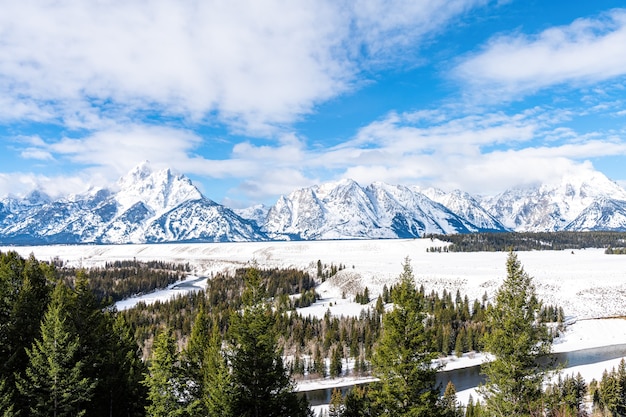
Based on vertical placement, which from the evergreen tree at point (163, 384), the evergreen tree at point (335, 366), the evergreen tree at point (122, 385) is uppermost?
the evergreen tree at point (163, 384)

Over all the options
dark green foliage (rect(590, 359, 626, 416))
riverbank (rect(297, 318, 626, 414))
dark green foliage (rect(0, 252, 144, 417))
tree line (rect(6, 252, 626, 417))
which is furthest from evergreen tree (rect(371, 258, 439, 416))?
dark green foliage (rect(590, 359, 626, 416))

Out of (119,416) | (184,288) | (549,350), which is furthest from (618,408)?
(184,288)

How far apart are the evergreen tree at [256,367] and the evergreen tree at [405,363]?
233 inches

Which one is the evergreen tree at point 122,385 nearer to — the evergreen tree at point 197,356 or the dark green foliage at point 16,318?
the evergreen tree at point 197,356

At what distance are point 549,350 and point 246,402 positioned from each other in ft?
58.6

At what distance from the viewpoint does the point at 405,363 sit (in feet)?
77.0

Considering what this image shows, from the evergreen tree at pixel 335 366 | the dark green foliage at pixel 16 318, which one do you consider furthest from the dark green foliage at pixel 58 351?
the evergreen tree at pixel 335 366

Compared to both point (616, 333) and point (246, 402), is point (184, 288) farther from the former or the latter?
point (246, 402)

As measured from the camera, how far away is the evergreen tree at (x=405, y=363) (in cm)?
2323

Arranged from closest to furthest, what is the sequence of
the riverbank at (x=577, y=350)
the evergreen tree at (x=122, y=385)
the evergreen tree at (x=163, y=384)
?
the evergreen tree at (x=163, y=384), the evergreen tree at (x=122, y=385), the riverbank at (x=577, y=350)

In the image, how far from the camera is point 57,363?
26.2 metres

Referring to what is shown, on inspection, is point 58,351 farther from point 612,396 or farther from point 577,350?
point 577,350

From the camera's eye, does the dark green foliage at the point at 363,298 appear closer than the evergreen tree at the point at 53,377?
No

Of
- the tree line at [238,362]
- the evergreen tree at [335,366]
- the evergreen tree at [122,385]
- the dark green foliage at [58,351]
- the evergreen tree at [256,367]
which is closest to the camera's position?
the tree line at [238,362]
